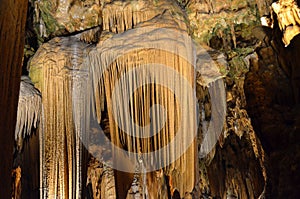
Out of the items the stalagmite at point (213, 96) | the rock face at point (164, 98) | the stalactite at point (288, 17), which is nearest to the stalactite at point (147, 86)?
→ the rock face at point (164, 98)

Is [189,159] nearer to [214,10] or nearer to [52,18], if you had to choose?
[214,10]

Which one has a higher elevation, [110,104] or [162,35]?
[162,35]

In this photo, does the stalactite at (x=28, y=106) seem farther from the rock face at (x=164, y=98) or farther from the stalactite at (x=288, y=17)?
the stalactite at (x=288, y=17)

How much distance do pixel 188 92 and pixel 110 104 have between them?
3.06 feet

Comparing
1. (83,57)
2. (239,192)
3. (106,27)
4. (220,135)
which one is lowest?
(239,192)

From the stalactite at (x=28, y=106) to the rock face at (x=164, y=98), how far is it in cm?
3

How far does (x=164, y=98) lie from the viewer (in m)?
4.49

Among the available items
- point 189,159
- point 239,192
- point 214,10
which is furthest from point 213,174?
point 214,10

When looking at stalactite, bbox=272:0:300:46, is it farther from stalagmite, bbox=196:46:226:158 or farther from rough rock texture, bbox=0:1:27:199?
rough rock texture, bbox=0:1:27:199

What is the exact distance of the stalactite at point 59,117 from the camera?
14.0ft

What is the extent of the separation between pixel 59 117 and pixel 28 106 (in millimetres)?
500

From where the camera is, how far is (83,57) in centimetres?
464


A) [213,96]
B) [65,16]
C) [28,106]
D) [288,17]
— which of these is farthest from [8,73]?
[213,96]

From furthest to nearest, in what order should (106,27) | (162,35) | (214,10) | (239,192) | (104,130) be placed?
(104,130) → (239,192) → (214,10) → (106,27) → (162,35)
